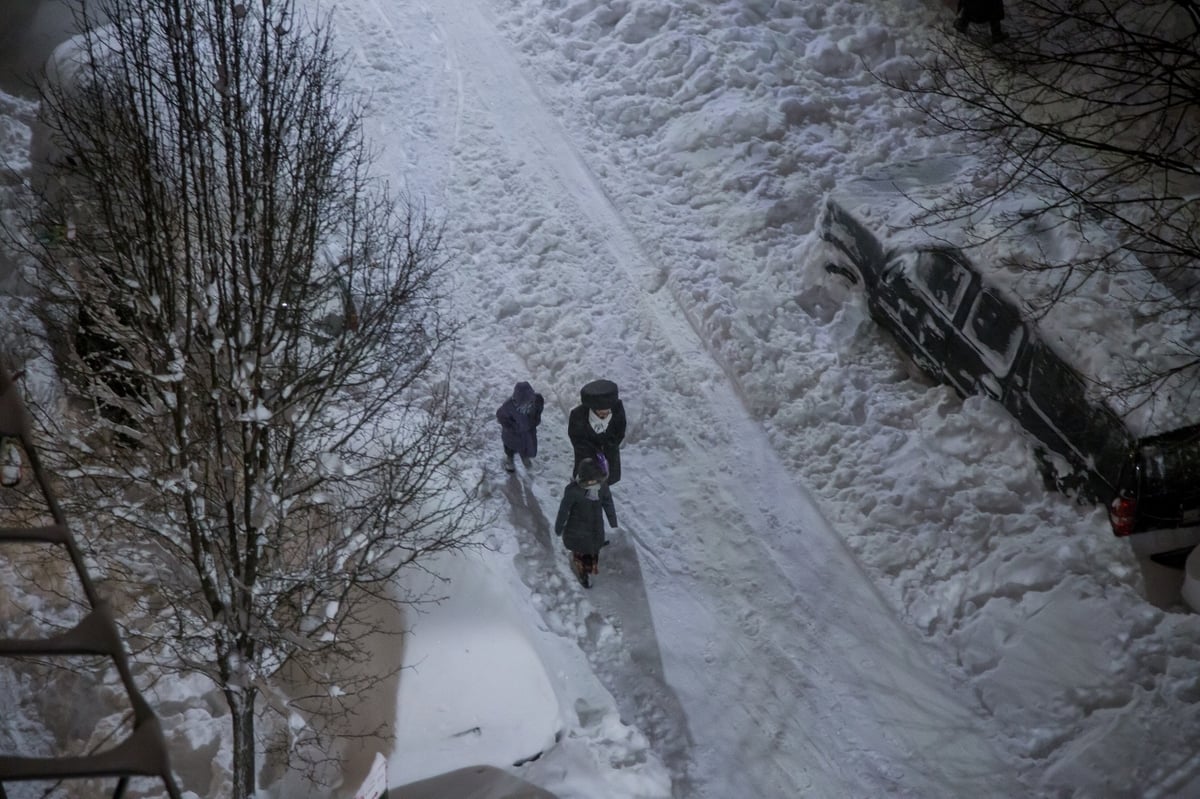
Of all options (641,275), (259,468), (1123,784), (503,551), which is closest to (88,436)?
(259,468)

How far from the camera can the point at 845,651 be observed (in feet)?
28.3

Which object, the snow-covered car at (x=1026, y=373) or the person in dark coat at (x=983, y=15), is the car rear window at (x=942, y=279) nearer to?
the snow-covered car at (x=1026, y=373)

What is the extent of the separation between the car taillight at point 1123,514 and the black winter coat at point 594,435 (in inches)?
171

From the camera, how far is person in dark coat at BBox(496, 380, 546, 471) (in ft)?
31.1

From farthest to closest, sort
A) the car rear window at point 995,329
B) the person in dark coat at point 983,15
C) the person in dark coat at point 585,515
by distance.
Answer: the person in dark coat at point 983,15 < the car rear window at point 995,329 < the person in dark coat at point 585,515

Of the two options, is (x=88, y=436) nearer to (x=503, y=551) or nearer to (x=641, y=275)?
(x=503, y=551)

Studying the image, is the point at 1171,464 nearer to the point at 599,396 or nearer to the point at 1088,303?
the point at 1088,303

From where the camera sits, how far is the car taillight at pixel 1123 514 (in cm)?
830

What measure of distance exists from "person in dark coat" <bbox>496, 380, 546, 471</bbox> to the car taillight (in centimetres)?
522

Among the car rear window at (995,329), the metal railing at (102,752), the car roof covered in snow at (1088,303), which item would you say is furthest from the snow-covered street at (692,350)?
the metal railing at (102,752)

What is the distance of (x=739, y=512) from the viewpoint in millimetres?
9734

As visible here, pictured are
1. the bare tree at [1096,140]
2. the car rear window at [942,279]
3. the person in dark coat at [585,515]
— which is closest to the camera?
the bare tree at [1096,140]

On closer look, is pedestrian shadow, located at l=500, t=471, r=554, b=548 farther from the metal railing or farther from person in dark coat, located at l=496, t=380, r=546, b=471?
the metal railing

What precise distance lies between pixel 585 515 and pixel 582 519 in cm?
6
